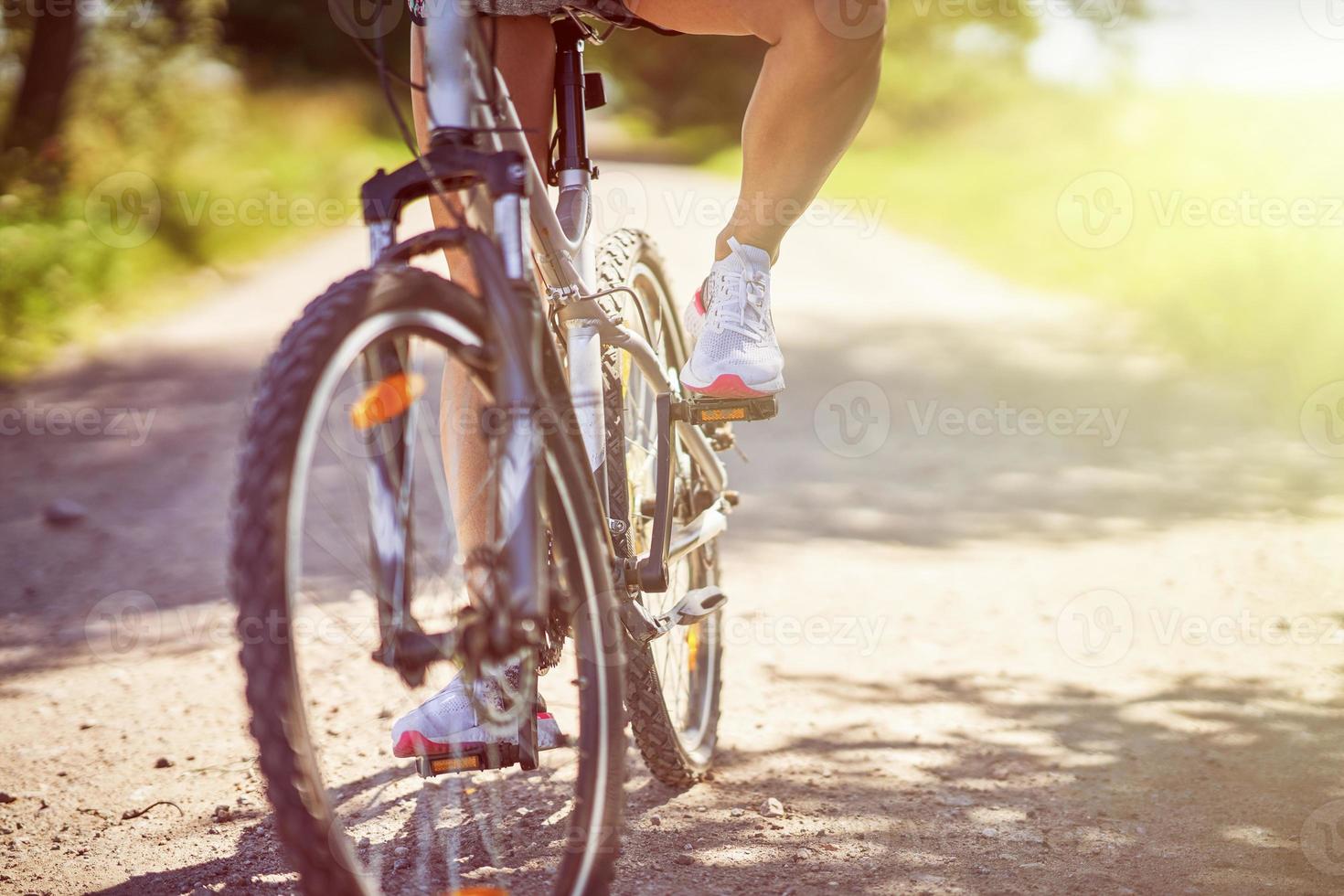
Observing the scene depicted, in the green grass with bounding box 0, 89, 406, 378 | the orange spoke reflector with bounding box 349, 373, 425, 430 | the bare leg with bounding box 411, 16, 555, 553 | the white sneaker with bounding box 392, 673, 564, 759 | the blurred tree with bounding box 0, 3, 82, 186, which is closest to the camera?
the orange spoke reflector with bounding box 349, 373, 425, 430

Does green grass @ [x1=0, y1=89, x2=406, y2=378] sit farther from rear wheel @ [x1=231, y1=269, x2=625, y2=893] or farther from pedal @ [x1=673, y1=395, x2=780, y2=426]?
pedal @ [x1=673, y1=395, x2=780, y2=426]

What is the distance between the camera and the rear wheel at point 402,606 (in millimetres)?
1212

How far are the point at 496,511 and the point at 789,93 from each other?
105 centimetres

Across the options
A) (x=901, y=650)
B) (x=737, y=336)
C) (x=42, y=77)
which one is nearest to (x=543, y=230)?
(x=737, y=336)

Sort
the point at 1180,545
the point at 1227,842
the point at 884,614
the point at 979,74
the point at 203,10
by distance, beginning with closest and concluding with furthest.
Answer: the point at 1227,842 < the point at 884,614 < the point at 1180,545 < the point at 203,10 < the point at 979,74

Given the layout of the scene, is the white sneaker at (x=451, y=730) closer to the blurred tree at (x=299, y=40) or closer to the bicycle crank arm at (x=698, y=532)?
the bicycle crank arm at (x=698, y=532)

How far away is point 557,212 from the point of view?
212 cm

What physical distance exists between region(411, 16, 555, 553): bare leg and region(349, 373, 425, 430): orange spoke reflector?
0.25 meters

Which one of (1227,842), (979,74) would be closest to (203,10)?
(1227,842)

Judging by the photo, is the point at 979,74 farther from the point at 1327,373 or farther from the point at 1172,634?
the point at 1172,634

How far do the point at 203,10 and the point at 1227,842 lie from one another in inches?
499

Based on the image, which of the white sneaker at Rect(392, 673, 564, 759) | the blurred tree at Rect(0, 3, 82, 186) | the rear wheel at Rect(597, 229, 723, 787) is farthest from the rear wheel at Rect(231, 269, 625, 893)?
the blurred tree at Rect(0, 3, 82, 186)

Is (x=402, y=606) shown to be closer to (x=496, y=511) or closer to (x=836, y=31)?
(x=496, y=511)

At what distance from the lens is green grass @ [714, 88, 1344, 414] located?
735cm
